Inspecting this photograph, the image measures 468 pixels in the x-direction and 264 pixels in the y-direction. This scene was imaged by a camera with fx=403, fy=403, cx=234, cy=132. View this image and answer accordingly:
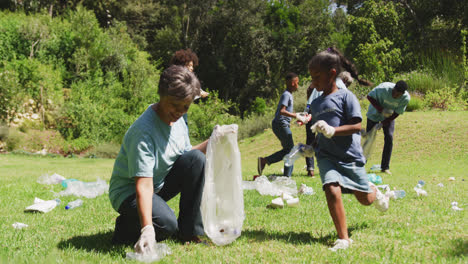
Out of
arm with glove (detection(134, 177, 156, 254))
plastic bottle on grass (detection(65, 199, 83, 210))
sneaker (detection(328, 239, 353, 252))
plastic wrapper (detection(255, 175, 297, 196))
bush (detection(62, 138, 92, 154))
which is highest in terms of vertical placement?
arm with glove (detection(134, 177, 156, 254))

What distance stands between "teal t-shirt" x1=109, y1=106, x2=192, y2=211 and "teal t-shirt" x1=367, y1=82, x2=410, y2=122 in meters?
4.52

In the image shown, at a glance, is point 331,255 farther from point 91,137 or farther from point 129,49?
point 129,49

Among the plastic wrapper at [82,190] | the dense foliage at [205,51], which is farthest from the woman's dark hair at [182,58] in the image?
the dense foliage at [205,51]

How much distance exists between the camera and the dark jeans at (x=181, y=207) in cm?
294

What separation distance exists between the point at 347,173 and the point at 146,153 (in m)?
1.54

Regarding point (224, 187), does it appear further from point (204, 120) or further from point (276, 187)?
point (204, 120)

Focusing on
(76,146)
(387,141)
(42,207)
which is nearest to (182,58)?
(42,207)

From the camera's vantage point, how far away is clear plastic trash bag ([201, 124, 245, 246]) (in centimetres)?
299

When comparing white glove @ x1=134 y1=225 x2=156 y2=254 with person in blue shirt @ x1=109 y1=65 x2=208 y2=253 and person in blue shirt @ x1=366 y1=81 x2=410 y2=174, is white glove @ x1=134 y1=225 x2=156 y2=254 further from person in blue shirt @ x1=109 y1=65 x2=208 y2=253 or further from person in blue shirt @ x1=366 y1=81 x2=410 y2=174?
person in blue shirt @ x1=366 y1=81 x2=410 y2=174

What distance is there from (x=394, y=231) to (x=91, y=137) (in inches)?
585

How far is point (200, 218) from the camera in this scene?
125 inches

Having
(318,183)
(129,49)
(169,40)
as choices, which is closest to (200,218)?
(318,183)

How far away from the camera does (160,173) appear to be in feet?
10.0

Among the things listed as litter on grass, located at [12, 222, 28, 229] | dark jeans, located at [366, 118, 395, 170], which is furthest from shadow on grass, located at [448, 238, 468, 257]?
dark jeans, located at [366, 118, 395, 170]
